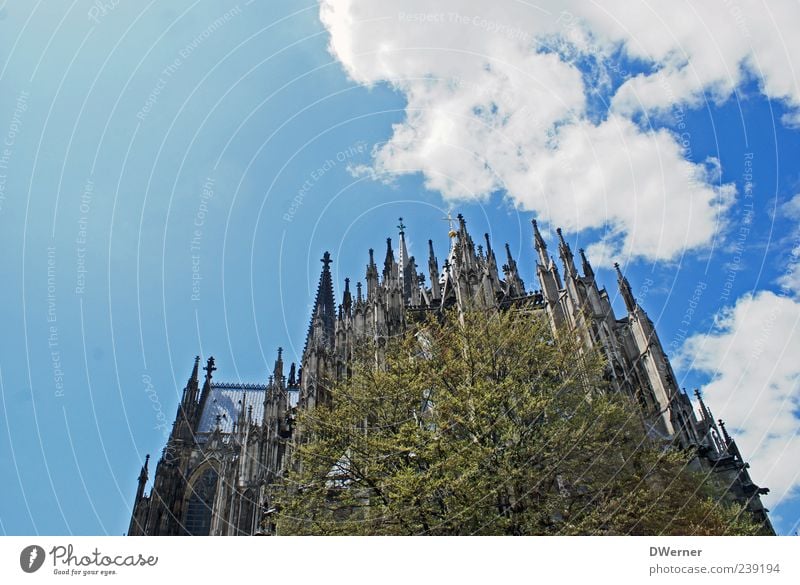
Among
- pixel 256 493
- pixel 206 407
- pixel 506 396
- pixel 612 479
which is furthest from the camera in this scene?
pixel 206 407

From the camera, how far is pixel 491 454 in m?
12.6

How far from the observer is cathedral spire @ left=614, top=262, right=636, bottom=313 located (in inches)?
1014

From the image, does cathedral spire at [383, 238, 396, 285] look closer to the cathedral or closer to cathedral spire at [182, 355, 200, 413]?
the cathedral

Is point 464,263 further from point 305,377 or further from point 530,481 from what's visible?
point 530,481

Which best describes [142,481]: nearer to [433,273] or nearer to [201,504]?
Answer: [201,504]

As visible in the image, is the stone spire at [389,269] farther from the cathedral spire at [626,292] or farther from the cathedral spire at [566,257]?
the cathedral spire at [626,292]

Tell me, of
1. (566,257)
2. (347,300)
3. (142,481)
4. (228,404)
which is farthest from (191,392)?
(566,257)

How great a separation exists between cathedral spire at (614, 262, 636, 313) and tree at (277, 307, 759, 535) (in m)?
10.2

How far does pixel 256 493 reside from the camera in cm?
2077

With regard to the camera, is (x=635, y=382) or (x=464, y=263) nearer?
(x=635, y=382)

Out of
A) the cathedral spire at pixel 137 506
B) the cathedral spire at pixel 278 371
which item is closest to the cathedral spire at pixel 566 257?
the cathedral spire at pixel 278 371

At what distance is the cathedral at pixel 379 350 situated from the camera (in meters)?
20.9
